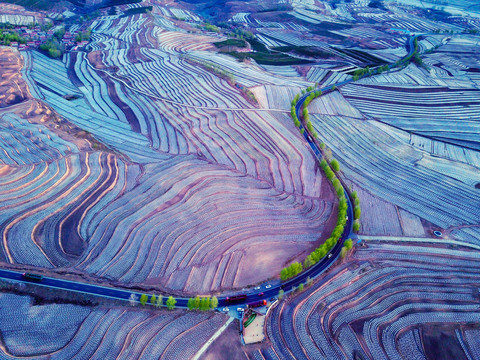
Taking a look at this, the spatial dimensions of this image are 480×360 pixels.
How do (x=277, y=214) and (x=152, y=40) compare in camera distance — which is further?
(x=152, y=40)

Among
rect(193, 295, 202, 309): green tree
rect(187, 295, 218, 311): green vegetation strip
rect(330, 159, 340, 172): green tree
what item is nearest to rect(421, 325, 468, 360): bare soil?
rect(187, 295, 218, 311): green vegetation strip

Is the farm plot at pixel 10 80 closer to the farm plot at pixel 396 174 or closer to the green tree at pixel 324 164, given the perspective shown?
the green tree at pixel 324 164

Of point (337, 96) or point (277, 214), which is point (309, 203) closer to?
point (277, 214)

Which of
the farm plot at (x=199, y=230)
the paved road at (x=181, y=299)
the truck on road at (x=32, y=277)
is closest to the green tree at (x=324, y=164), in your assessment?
the farm plot at (x=199, y=230)

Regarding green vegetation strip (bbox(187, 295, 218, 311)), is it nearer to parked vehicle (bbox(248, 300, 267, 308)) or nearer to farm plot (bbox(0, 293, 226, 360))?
farm plot (bbox(0, 293, 226, 360))

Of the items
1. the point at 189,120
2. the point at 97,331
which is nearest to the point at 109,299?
the point at 97,331

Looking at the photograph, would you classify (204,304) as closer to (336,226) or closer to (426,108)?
(336,226)

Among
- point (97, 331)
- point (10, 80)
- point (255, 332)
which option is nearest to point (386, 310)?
point (255, 332)
